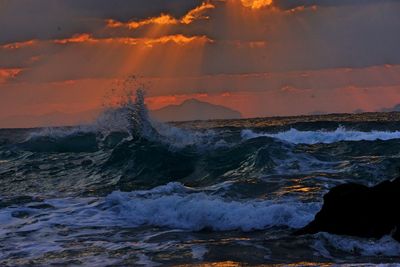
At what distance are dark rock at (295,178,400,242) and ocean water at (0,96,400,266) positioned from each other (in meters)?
0.33

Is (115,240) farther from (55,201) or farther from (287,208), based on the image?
(55,201)

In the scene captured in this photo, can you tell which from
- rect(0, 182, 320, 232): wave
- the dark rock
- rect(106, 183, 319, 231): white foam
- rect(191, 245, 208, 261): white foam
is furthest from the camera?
rect(0, 182, 320, 232): wave

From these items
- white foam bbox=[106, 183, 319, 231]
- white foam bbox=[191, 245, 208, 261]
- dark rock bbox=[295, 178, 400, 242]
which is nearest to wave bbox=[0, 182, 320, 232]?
white foam bbox=[106, 183, 319, 231]

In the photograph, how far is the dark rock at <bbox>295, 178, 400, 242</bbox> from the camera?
10344 millimetres

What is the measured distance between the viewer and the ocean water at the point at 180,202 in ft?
32.1

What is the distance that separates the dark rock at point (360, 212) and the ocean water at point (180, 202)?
1.07ft

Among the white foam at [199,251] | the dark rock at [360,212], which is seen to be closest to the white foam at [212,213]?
the dark rock at [360,212]

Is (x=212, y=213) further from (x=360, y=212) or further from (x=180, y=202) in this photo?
(x=360, y=212)

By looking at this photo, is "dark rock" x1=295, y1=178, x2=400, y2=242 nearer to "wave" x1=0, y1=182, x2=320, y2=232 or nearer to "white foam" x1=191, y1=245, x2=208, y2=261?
"wave" x1=0, y1=182, x2=320, y2=232

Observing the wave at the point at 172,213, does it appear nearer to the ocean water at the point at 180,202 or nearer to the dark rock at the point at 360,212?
the ocean water at the point at 180,202

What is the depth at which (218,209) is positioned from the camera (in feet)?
42.6

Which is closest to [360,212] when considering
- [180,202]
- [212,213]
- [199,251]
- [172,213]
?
[199,251]

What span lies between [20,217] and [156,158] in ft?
38.5

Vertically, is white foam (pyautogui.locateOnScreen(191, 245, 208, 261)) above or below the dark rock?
below
